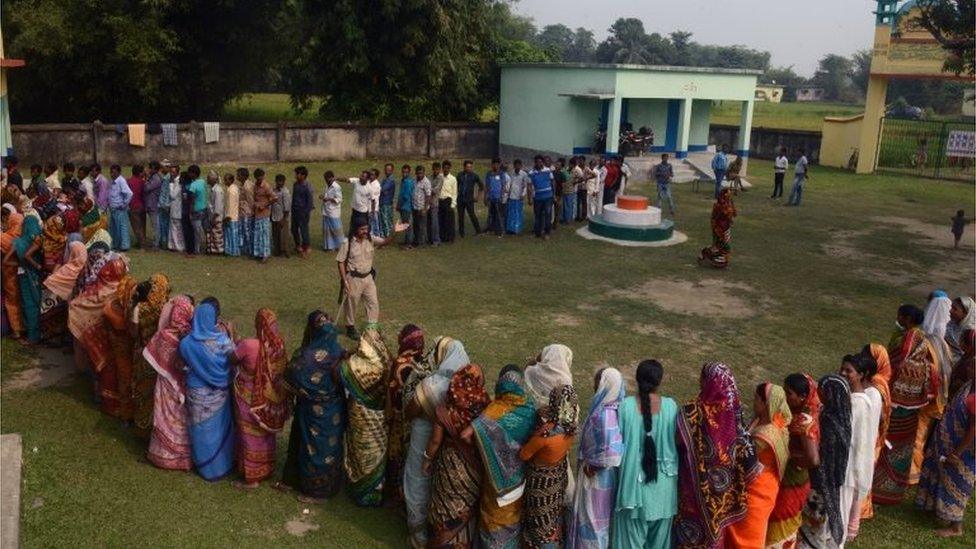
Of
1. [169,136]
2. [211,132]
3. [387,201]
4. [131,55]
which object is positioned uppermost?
[131,55]

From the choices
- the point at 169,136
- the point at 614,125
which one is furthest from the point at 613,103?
the point at 169,136

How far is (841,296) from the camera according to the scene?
36.5 ft

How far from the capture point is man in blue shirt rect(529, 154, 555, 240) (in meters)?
13.9

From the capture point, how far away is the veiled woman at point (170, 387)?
5.63 meters

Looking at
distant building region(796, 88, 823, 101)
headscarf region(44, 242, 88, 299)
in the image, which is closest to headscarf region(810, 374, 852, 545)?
headscarf region(44, 242, 88, 299)

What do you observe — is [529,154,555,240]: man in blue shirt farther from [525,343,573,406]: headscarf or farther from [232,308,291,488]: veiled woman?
[525,343,573,406]: headscarf

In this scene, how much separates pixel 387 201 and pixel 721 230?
517cm

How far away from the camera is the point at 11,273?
26.4 feet

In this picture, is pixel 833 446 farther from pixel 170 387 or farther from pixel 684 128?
pixel 684 128

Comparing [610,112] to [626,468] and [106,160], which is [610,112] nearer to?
[106,160]

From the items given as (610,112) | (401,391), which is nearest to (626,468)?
(401,391)

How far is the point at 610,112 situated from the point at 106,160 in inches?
496

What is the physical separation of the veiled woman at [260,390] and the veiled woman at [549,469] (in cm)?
179

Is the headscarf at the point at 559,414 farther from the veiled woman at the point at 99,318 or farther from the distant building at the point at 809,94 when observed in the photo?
the distant building at the point at 809,94
